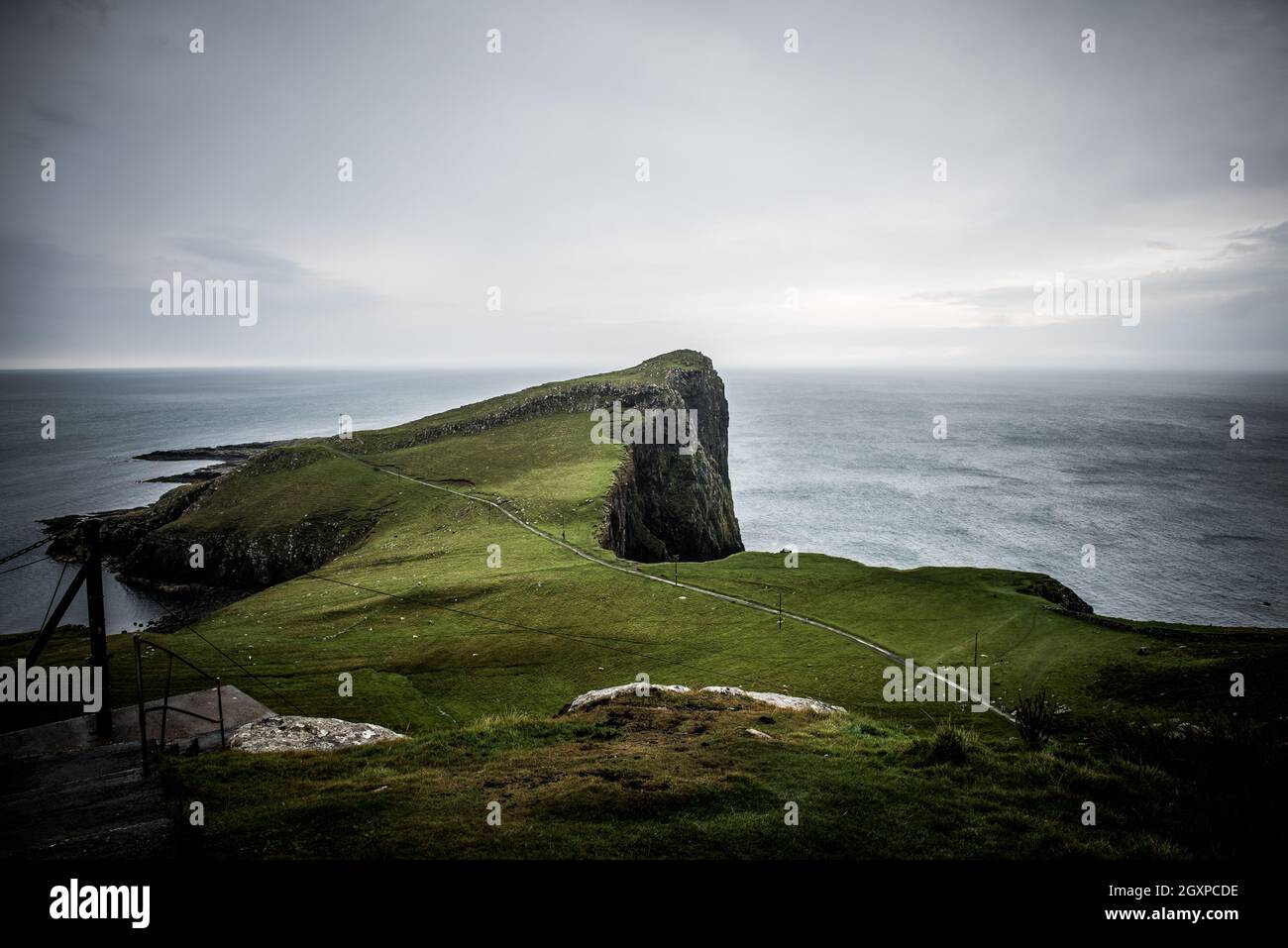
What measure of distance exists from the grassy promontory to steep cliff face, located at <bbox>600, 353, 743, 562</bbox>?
6.58m

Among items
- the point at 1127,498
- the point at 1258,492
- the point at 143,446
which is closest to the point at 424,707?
the point at 1127,498

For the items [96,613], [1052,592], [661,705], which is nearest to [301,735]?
[96,613]

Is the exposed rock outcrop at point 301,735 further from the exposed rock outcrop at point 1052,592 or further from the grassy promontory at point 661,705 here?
the exposed rock outcrop at point 1052,592

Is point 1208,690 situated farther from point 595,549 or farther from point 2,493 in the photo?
point 2,493

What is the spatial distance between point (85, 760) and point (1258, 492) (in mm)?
195722

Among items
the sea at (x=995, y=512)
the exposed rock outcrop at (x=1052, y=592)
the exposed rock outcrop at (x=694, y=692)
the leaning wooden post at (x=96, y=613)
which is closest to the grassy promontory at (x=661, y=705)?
the exposed rock outcrop at (x=694, y=692)

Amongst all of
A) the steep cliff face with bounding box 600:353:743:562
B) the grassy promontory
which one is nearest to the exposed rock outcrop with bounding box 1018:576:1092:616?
the grassy promontory

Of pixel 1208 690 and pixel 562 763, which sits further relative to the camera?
pixel 1208 690

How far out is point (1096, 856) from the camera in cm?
1241

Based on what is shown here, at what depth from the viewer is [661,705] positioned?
1037 inches

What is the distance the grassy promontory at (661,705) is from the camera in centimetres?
1372

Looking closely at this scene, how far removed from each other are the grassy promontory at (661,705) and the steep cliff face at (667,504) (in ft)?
21.6

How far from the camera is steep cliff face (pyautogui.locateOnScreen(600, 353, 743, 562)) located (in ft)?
282

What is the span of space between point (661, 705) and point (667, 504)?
73.5 m
